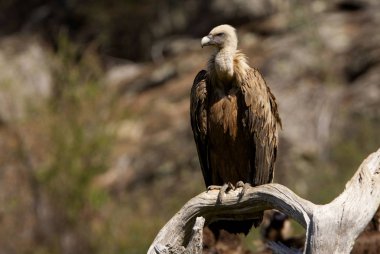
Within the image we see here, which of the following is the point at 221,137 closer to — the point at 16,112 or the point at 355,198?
the point at 355,198

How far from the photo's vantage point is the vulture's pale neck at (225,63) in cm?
878

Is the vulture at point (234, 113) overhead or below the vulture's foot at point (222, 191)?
overhead

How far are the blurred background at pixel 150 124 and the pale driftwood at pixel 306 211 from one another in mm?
7895

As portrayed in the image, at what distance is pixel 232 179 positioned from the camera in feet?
30.2

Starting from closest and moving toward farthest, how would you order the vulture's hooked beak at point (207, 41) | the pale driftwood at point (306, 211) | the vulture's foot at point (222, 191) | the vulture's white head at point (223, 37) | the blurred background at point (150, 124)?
1. the pale driftwood at point (306, 211)
2. the vulture's foot at point (222, 191)
3. the vulture's hooked beak at point (207, 41)
4. the vulture's white head at point (223, 37)
5. the blurred background at point (150, 124)

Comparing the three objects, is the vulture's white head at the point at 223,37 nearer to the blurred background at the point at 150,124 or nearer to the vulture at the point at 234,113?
the vulture at the point at 234,113

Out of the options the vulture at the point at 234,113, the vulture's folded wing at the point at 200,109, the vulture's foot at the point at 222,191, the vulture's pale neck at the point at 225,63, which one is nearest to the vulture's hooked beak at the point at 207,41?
the vulture at the point at 234,113

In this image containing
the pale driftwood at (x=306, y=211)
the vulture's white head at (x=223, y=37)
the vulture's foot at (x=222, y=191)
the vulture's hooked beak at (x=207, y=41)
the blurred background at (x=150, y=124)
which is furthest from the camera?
the blurred background at (x=150, y=124)

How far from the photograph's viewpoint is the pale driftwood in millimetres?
7059

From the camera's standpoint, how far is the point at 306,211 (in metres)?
7.22

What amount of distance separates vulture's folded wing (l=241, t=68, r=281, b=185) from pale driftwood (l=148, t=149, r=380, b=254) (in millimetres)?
905

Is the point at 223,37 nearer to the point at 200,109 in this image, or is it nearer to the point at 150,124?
the point at 200,109

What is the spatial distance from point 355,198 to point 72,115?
1580cm

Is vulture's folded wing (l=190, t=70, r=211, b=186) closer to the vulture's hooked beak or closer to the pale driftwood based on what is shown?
the vulture's hooked beak
